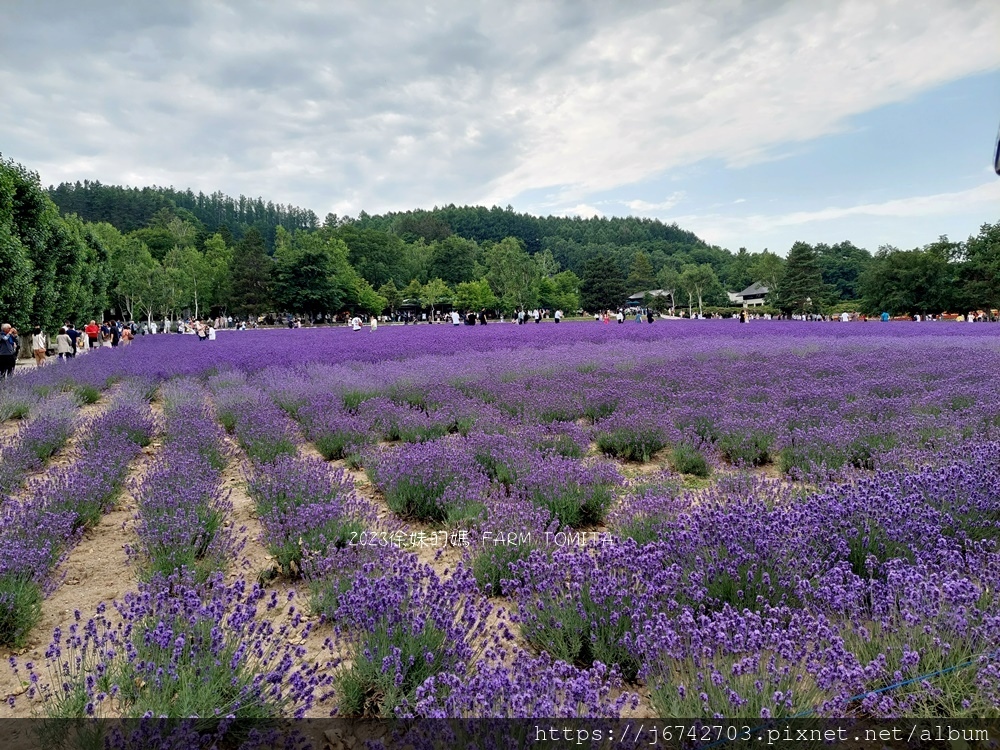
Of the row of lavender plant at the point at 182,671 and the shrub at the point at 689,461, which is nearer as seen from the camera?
the row of lavender plant at the point at 182,671

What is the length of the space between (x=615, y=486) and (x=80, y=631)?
3.77 metres

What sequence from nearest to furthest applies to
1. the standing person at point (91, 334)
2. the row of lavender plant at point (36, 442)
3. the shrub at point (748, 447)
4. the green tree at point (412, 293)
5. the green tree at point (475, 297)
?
the row of lavender plant at point (36, 442)
the shrub at point (748, 447)
the standing person at point (91, 334)
the green tree at point (475, 297)
the green tree at point (412, 293)

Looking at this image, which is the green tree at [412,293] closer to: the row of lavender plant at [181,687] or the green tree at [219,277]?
the green tree at [219,277]

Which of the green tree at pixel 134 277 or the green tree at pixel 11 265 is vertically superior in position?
the green tree at pixel 134 277

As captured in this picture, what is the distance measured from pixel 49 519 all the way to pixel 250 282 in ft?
214

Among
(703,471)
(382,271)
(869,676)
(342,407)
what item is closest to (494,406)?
(342,407)

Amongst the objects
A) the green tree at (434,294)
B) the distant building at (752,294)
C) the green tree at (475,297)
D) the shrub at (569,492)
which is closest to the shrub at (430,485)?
the shrub at (569,492)

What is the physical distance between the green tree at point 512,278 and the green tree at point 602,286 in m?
10.6

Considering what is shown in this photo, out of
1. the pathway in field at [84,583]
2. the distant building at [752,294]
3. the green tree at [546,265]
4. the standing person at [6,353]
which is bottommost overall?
the pathway in field at [84,583]

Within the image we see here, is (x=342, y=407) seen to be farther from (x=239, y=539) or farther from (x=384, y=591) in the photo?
(x=384, y=591)

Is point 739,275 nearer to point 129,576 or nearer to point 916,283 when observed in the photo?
point 916,283

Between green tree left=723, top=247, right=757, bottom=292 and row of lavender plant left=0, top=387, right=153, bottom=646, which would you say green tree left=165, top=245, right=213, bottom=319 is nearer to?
row of lavender plant left=0, top=387, right=153, bottom=646

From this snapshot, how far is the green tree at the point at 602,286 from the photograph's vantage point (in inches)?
3273

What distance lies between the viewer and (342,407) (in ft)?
27.8
